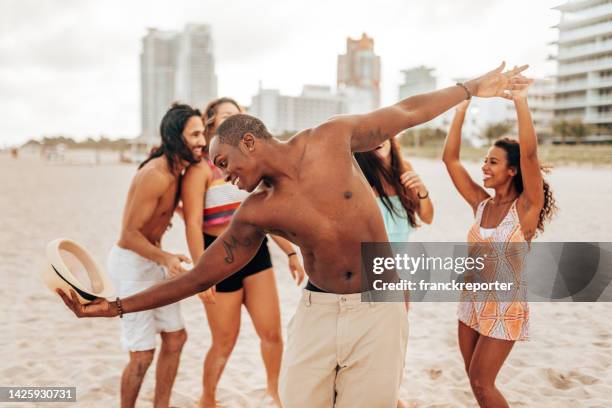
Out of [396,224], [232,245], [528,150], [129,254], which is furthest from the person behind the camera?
[396,224]

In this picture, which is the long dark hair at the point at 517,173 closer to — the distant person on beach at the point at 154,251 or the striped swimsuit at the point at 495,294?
the striped swimsuit at the point at 495,294

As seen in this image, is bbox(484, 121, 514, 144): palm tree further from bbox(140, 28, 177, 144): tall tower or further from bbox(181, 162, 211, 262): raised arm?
bbox(140, 28, 177, 144): tall tower

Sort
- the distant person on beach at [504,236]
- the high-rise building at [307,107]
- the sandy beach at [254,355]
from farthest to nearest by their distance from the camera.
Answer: the high-rise building at [307,107] < the sandy beach at [254,355] < the distant person on beach at [504,236]

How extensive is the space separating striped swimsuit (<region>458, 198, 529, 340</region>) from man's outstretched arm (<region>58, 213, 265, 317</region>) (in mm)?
1233

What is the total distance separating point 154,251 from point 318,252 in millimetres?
1381

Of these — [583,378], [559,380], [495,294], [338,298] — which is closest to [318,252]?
[338,298]

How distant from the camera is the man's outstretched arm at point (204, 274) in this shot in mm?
2023

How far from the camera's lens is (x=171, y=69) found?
60375mm

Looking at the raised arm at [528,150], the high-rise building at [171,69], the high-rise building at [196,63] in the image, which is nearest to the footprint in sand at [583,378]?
the raised arm at [528,150]

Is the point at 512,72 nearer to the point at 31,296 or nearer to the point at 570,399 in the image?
the point at 570,399

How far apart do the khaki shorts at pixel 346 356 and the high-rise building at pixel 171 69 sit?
152 feet

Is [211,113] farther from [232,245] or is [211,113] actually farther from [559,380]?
[559,380]

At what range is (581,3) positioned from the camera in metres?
4.35

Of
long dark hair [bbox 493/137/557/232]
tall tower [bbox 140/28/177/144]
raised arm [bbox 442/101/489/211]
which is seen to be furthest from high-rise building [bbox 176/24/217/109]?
long dark hair [bbox 493/137/557/232]
